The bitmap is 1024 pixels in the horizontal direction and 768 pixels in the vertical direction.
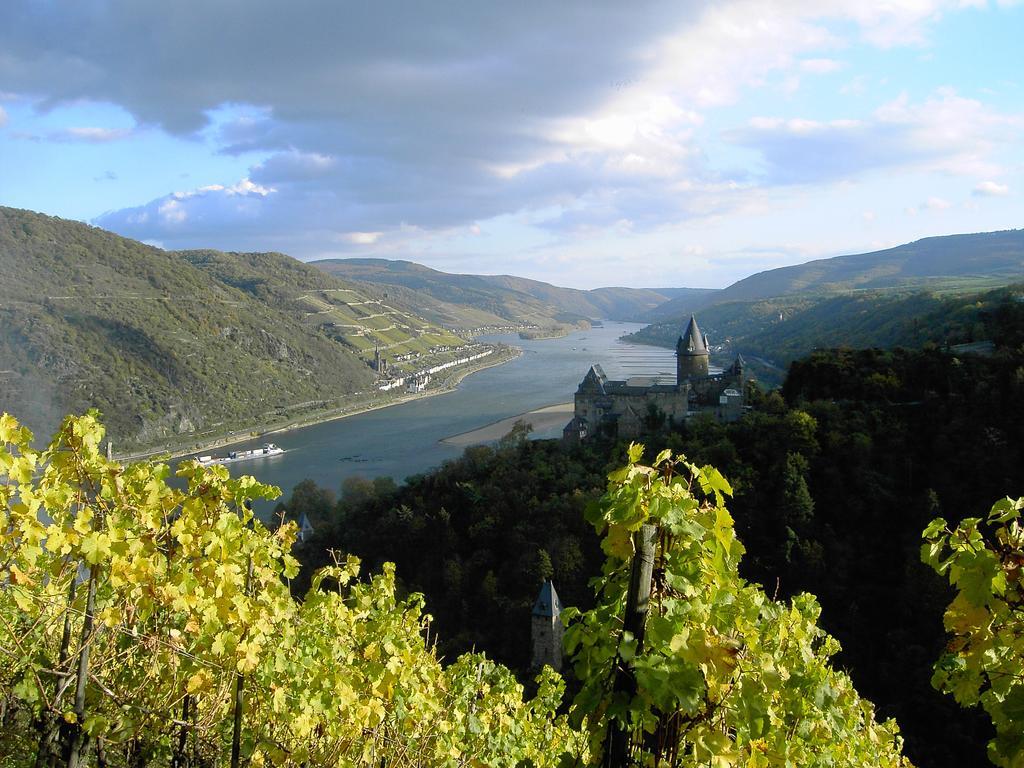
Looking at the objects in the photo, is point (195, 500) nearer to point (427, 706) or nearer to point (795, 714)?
point (427, 706)

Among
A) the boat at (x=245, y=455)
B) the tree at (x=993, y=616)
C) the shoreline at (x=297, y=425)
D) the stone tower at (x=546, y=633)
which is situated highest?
the tree at (x=993, y=616)

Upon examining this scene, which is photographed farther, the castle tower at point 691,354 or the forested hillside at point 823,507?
the castle tower at point 691,354

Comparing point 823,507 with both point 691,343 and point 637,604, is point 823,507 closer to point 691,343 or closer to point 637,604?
point 691,343

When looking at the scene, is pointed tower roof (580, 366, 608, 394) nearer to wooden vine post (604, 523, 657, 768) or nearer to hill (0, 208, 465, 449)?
hill (0, 208, 465, 449)

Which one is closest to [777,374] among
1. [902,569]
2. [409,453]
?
[409,453]

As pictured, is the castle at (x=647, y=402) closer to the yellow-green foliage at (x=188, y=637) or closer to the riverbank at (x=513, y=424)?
the riverbank at (x=513, y=424)

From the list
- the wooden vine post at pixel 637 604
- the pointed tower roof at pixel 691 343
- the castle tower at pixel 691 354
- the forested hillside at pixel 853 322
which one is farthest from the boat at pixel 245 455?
the wooden vine post at pixel 637 604

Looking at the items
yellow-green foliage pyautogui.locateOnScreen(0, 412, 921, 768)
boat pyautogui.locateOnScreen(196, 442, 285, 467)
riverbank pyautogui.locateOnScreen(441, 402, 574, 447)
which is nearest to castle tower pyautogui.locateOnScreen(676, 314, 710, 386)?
riverbank pyautogui.locateOnScreen(441, 402, 574, 447)
